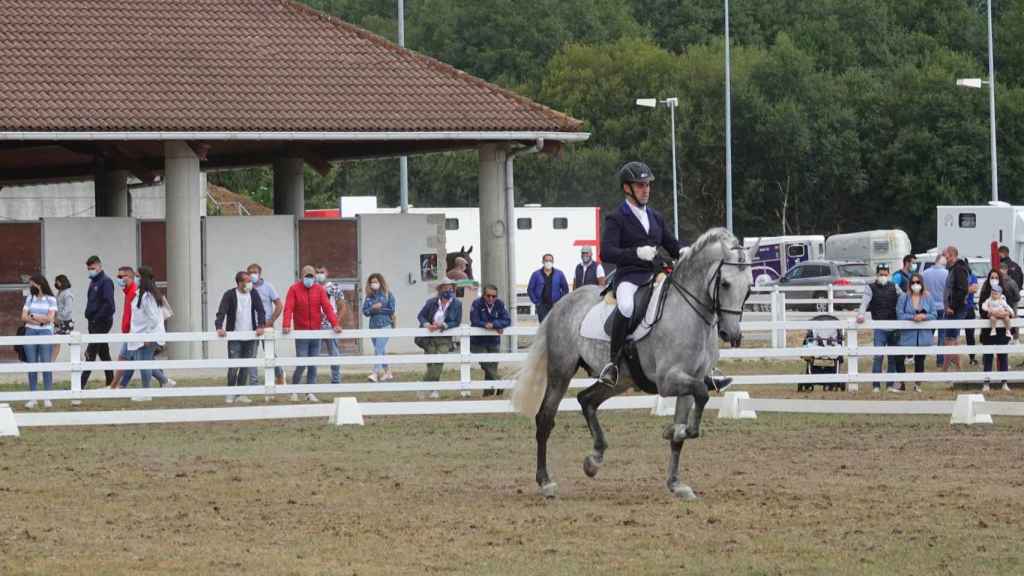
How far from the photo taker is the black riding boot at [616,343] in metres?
13.4

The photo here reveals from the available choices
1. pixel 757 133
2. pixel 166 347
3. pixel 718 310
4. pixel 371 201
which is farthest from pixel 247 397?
pixel 757 133

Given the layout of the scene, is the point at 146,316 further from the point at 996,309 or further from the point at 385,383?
the point at 996,309

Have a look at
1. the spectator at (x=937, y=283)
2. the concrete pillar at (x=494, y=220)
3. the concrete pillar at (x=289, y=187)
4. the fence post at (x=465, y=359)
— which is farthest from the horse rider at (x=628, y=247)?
the concrete pillar at (x=289, y=187)

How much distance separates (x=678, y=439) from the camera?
42.6ft

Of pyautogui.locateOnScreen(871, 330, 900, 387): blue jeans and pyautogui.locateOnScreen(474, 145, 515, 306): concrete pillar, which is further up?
pyautogui.locateOnScreen(474, 145, 515, 306): concrete pillar

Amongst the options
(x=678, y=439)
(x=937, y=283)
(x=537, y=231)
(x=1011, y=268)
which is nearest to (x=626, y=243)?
(x=678, y=439)

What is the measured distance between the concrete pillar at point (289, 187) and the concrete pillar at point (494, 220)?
5.82 meters

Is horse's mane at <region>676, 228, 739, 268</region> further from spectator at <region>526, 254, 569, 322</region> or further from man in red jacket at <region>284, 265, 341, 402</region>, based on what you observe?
spectator at <region>526, 254, 569, 322</region>

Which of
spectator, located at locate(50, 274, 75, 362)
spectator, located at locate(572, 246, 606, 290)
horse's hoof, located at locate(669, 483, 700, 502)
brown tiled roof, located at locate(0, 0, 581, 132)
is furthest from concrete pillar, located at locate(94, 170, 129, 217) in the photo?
horse's hoof, located at locate(669, 483, 700, 502)

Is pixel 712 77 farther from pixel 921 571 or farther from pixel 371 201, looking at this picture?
pixel 921 571

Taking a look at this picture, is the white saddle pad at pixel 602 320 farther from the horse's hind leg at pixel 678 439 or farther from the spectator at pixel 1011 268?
the spectator at pixel 1011 268

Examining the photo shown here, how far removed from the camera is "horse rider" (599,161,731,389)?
1338 centimetres

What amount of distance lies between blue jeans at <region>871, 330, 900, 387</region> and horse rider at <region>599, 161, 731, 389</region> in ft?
38.5

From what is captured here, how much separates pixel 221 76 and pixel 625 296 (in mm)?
18287
